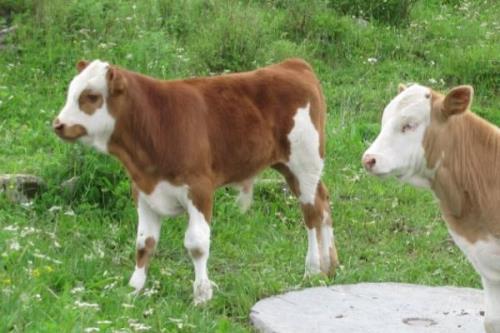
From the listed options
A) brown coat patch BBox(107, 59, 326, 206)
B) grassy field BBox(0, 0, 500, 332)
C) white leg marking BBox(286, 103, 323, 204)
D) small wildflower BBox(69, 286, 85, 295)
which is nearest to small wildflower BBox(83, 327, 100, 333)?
grassy field BBox(0, 0, 500, 332)

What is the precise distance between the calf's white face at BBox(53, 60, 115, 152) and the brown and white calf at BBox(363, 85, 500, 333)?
187 cm

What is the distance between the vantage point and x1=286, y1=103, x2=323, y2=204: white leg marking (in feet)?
25.4

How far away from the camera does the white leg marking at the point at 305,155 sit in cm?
773

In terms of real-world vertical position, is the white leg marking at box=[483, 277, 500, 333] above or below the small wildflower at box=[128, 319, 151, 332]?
above

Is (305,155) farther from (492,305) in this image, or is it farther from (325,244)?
(492,305)

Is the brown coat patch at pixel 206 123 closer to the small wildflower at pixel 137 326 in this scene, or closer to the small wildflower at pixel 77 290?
the small wildflower at pixel 77 290

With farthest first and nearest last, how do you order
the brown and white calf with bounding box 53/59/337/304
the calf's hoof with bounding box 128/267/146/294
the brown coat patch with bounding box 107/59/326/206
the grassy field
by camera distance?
the calf's hoof with bounding box 128/267/146/294 < the brown coat patch with bounding box 107/59/326/206 < the brown and white calf with bounding box 53/59/337/304 < the grassy field

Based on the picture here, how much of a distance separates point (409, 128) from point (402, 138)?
0.06 meters

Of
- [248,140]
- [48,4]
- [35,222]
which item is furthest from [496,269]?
[48,4]

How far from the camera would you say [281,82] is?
776 cm

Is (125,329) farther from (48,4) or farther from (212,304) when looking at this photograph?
(48,4)

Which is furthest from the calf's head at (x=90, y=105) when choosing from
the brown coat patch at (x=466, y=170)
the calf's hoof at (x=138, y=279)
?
the brown coat patch at (x=466, y=170)

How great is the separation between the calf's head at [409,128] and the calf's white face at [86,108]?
75.0 inches

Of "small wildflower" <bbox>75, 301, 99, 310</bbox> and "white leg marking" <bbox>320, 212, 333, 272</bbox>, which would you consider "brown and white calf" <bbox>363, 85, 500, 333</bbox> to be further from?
"white leg marking" <bbox>320, 212, 333, 272</bbox>
